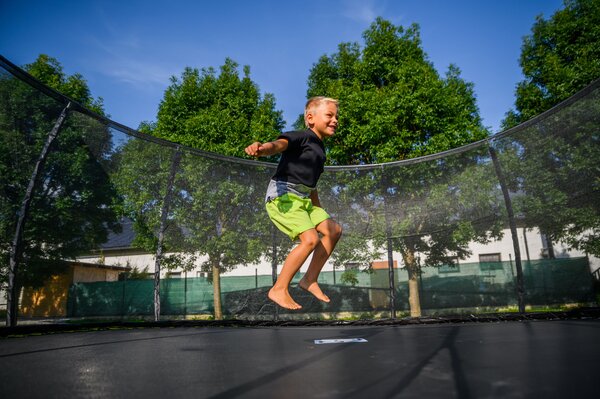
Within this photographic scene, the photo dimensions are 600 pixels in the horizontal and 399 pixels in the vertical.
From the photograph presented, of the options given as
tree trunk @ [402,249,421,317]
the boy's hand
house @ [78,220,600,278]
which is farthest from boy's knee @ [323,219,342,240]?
tree trunk @ [402,249,421,317]

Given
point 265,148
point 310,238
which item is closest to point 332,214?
point 310,238

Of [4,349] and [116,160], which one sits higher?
[116,160]

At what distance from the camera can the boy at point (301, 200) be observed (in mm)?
1979

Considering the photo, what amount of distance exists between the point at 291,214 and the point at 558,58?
9.52 m

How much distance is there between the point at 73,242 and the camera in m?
2.61

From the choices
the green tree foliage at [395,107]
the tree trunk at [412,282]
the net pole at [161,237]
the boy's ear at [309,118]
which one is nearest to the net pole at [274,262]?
the net pole at [161,237]

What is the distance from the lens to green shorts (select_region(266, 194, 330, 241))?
2.00m

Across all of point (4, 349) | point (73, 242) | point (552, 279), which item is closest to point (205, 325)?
point (73, 242)

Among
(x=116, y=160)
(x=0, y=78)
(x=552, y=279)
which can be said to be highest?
(x=0, y=78)

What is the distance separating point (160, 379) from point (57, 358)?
1.99 feet

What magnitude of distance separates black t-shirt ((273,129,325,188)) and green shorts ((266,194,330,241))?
107 mm

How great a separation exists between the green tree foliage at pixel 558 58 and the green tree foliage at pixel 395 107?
1174 mm

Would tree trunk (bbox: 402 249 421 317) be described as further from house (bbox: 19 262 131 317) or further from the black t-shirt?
house (bbox: 19 262 131 317)

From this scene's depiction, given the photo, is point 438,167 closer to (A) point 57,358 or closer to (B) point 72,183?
(B) point 72,183
